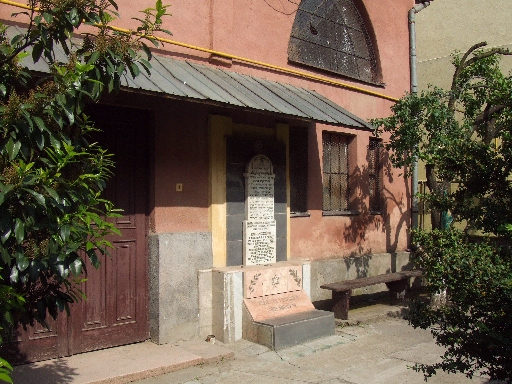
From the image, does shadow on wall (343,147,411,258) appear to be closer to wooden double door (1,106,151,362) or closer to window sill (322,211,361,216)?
window sill (322,211,361,216)

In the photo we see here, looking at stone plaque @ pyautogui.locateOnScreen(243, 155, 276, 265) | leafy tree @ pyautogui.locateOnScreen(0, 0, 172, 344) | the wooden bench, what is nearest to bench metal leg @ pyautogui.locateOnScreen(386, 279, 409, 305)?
the wooden bench

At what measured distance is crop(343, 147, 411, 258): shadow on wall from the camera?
400 inches

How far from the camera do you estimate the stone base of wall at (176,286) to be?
22.3ft

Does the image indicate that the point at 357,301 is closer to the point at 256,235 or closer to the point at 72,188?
the point at 256,235

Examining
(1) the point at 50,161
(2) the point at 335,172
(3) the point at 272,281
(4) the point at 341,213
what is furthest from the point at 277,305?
(1) the point at 50,161

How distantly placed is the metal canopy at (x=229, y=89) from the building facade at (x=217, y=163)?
3 cm

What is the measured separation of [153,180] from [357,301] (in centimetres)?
501

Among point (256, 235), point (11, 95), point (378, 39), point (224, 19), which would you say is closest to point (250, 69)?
point (224, 19)

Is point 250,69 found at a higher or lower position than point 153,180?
higher

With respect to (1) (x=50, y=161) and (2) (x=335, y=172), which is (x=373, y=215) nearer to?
(2) (x=335, y=172)

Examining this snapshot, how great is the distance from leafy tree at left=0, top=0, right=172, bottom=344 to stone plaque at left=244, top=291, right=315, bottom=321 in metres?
3.96

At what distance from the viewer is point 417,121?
8.70 metres

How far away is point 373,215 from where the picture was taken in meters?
10.6

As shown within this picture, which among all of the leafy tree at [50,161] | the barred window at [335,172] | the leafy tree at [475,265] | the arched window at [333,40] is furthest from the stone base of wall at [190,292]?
the arched window at [333,40]
